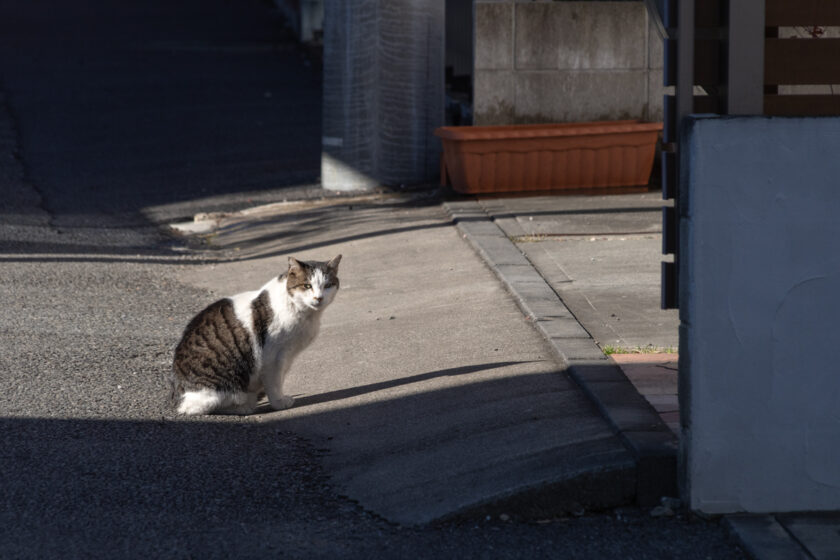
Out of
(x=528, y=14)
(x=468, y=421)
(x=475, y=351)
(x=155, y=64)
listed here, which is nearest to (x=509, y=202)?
(x=528, y=14)

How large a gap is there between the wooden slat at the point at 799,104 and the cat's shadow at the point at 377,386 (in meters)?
2.10

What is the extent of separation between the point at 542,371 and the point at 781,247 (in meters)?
1.90

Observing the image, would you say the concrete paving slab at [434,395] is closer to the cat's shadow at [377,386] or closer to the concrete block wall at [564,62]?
the cat's shadow at [377,386]

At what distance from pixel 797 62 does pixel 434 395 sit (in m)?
2.38

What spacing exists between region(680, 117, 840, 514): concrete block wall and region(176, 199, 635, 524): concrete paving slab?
17.1 inches

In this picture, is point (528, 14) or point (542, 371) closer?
point (542, 371)

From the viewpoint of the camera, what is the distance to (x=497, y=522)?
14.3 feet

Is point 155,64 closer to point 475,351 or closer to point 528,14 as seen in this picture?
point 528,14

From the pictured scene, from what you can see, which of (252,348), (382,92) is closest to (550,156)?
(382,92)

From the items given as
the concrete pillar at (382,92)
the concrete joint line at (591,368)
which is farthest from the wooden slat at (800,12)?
the concrete pillar at (382,92)

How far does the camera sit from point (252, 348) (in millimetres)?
5785

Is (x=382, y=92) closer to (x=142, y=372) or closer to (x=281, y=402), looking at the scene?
(x=142, y=372)

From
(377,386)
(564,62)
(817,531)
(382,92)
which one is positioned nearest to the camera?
(817,531)

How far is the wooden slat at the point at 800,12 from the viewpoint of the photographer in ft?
14.2
